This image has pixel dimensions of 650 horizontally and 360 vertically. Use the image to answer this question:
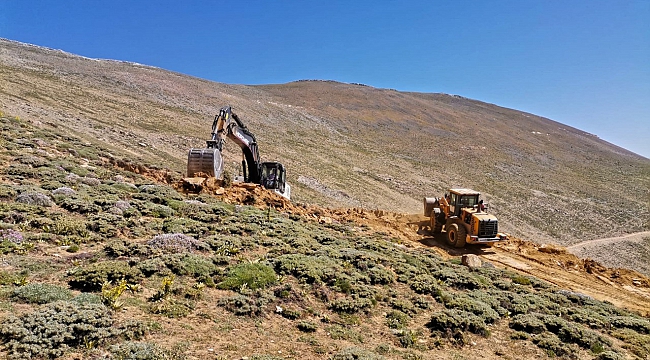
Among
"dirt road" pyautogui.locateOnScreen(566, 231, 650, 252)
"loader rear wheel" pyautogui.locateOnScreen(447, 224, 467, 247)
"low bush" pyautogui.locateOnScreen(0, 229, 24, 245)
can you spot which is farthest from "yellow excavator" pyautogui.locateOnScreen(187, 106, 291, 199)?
"dirt road" pyautogui.locateOnScreen(566, 231, 650, 252)

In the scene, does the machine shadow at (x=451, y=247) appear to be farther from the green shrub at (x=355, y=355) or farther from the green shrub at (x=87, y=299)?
the green shrub at (x=87, y=299)

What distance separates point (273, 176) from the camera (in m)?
21.0

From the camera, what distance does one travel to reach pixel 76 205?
11.4 meters

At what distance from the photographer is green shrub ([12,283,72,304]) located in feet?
21.1

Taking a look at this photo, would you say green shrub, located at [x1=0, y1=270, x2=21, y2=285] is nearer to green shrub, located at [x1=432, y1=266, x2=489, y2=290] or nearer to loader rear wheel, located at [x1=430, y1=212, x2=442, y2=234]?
green shrub, located at [x1=432, y1=266, x2=489, y2=290]

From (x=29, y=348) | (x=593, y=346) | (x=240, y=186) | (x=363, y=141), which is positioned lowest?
(x=593, y=346)

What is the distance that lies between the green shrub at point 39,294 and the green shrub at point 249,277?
2.99m

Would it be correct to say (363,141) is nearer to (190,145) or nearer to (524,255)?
(190,145)

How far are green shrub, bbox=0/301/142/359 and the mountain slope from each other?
69.6ft

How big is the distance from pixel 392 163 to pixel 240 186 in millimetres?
32724

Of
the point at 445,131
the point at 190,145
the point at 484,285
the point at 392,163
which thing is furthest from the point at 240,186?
the point at 445,131

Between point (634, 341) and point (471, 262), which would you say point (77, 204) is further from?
point (634, 341)

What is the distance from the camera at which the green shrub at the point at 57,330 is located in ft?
17.2

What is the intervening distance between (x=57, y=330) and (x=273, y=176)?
15.7 meters
